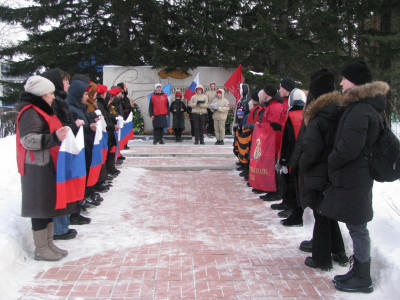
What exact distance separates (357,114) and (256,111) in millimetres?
4301

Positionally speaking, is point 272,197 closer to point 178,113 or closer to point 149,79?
point 178,113

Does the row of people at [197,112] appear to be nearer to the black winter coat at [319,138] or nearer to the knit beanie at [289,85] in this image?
the knit beanie at [289,85]

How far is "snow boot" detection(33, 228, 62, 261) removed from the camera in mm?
4121

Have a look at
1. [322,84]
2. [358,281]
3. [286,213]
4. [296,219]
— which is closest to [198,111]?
[286,213]

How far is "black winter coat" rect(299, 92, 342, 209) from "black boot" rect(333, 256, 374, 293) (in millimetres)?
676

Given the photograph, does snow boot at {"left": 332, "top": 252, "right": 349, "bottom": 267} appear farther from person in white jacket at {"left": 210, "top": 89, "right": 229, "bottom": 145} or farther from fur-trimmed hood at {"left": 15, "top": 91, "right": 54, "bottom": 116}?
person in white jacket at {"left": 210, "top": 89, "right": 229, "bottom": 145}

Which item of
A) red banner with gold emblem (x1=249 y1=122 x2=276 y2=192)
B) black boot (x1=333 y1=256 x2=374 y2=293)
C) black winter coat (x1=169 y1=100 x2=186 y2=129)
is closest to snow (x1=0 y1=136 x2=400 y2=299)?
black boot (x1=333 y1=256 x2=374 y2=293)

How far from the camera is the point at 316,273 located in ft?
12.9

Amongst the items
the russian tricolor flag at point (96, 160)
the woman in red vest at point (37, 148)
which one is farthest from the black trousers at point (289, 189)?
the woman in red vest at point (37, 148)

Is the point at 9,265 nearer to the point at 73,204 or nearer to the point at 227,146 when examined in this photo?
the point at 73,204

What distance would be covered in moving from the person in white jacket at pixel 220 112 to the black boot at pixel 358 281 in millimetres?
10036

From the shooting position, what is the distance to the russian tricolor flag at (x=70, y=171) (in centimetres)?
402

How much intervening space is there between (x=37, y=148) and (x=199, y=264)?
2.02m

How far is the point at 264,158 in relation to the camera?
21.8ft
